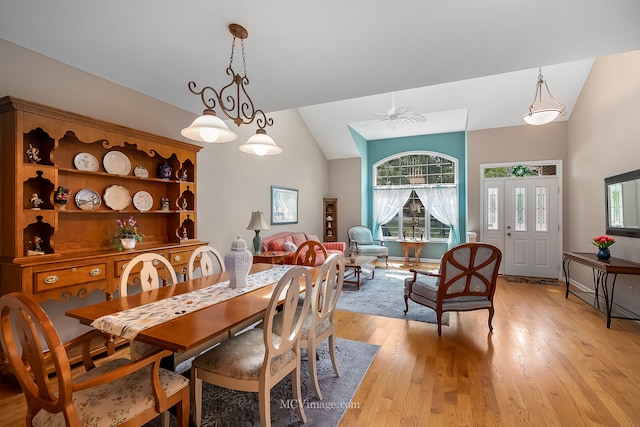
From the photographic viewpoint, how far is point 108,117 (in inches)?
113

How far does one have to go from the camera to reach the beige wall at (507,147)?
17.9 feet

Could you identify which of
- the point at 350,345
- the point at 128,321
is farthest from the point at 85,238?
the point at 350,345

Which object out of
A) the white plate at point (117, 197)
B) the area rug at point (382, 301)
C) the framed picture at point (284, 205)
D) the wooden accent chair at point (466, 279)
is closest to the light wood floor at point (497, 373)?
the area rug at point (382, 301)

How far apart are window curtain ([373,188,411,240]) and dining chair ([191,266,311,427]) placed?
6.37m

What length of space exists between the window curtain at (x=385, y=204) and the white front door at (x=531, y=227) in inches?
95.0

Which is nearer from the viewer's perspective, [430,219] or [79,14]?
[79,14]

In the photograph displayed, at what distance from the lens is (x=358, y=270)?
4918mm

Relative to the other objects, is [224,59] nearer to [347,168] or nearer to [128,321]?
[128,321]

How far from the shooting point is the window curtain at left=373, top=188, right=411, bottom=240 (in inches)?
303

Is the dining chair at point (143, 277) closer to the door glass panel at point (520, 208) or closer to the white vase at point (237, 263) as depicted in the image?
the white vase at point (237, 263)

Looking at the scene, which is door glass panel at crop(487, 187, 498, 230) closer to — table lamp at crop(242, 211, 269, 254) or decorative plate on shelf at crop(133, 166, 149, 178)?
table lamp at crop(242, 211, 269, 254)

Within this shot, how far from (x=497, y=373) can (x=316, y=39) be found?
2967 mm

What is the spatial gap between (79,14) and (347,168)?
6206mm

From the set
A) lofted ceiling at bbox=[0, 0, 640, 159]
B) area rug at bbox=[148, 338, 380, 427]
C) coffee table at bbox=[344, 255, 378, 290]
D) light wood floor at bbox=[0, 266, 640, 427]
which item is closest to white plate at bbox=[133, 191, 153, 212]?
lofted ceiling at bbox=[0, 0, 640, 159]
